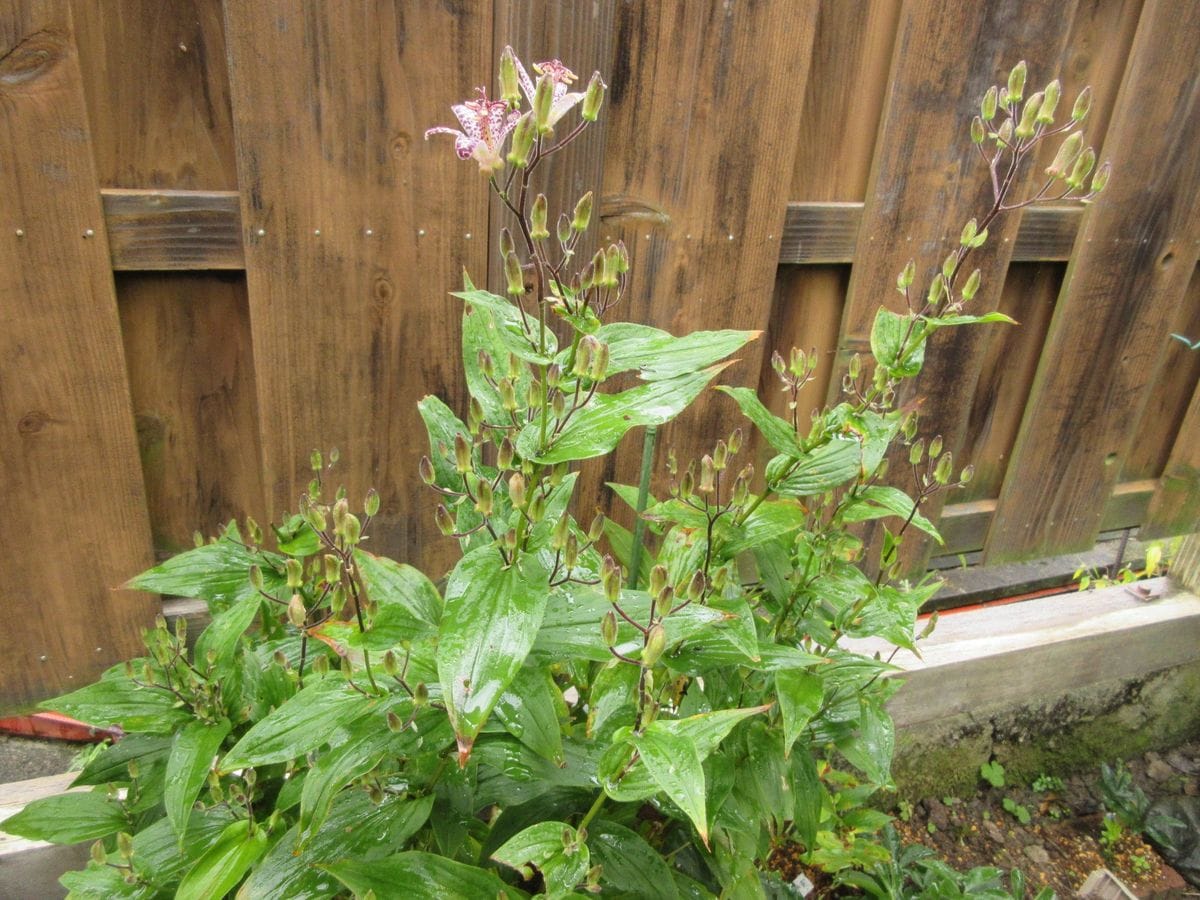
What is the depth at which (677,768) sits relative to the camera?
84 centimetres

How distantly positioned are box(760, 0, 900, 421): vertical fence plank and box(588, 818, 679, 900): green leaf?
1215 mm

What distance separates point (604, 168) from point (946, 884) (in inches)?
65.6

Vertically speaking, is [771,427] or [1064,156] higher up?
[1064,156]

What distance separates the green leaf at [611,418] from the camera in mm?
898

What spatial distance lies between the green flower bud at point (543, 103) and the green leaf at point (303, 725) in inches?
25.9

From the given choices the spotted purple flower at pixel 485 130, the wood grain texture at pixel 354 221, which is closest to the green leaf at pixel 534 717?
the spotted purple flower at pixel 485 130

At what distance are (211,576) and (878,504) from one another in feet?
3.28

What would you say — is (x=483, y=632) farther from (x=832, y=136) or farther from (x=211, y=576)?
(x=832, y=136)

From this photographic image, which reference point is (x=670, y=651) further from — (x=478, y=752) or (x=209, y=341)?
(x=209, y=341)

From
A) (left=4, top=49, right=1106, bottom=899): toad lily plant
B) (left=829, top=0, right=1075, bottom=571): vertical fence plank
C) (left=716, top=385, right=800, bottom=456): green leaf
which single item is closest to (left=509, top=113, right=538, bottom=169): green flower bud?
(left=4, top=49, right=1106, bottom=899): toad lily plant

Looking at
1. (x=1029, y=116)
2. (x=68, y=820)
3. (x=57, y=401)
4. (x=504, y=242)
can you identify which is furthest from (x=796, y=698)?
(x=57, y=401)

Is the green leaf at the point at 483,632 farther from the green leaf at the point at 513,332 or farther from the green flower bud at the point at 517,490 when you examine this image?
the green leaf at the point at 513,332

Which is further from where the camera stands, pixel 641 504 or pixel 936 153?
pixel 936 153

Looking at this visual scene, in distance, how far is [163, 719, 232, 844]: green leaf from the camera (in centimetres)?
104
